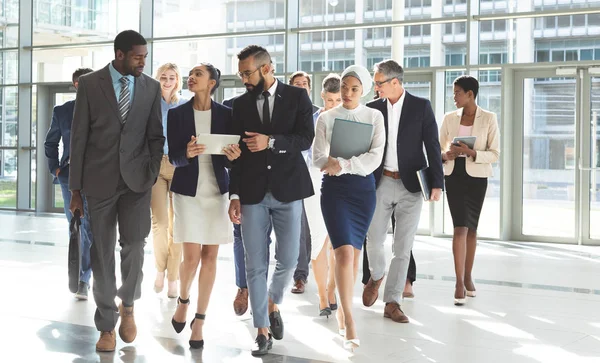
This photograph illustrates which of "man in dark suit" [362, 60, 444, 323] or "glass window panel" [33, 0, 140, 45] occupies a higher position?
"glass window panel" [33, 0, 140, 45]

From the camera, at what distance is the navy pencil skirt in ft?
15.5

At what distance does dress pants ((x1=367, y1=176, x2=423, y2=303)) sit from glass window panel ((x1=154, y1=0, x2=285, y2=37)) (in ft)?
24.9

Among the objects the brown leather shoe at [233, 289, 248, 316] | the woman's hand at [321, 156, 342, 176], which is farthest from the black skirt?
the woman's hand at [321, 156, 342, 176]

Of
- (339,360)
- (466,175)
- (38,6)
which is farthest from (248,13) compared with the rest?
(339,360)

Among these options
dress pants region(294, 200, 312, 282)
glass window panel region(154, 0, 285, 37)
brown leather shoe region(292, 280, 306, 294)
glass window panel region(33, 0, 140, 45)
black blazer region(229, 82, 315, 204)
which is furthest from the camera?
glass window panel region(33, 0, 140, 45)

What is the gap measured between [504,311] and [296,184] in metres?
2.06

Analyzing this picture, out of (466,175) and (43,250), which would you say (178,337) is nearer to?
(466,175)

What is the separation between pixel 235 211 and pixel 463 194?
233cm

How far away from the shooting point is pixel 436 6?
11.4 m

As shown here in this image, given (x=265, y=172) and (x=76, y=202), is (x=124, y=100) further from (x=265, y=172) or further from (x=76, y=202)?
(x=265, y=172)

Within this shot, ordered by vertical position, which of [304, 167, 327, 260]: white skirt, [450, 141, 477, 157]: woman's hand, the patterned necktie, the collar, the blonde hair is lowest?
[304, 167, 327, 260]: white skirt

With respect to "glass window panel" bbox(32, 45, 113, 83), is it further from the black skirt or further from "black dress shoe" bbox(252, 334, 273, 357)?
"black dress shoe" bbox(252, 334, 273, 357)

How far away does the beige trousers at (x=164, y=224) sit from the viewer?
6.09 meters

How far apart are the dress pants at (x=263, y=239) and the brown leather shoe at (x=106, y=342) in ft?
2.49
